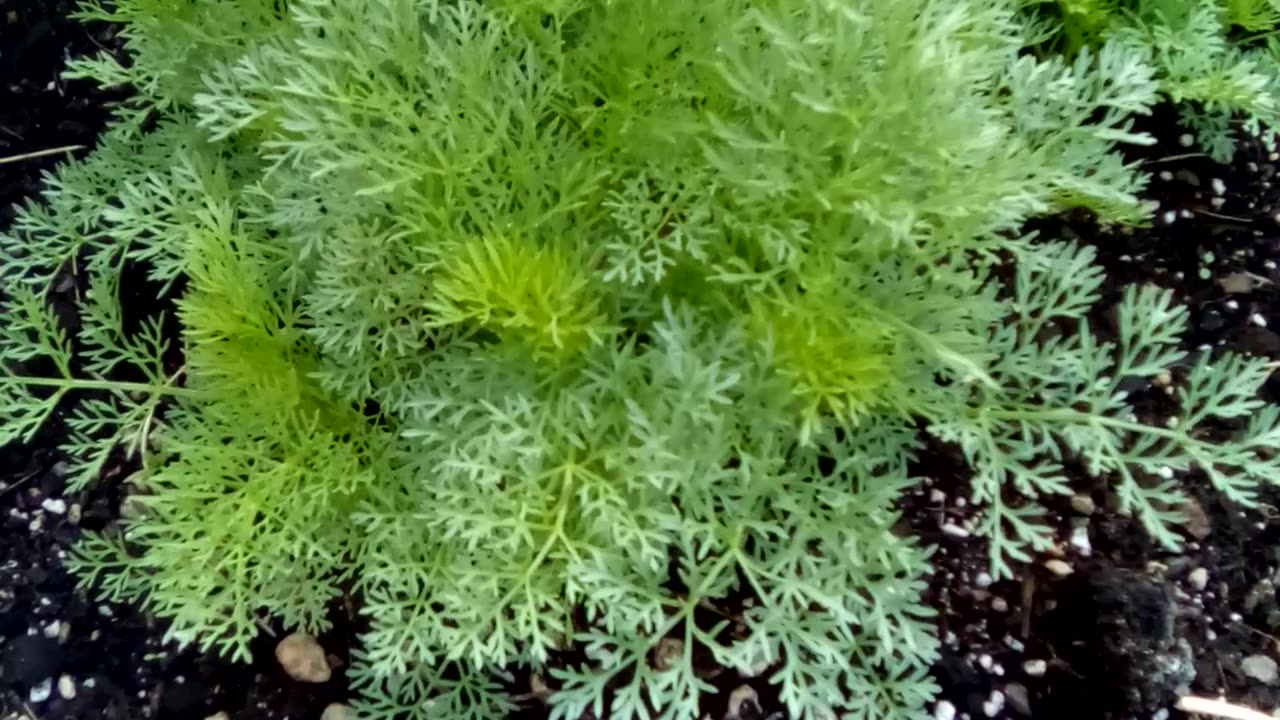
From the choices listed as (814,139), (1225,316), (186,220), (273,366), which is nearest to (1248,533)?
(1225,316)

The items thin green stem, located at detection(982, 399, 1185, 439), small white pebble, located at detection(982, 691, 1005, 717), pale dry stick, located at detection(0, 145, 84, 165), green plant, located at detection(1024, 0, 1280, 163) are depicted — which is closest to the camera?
thin green stem, located at detection(982, 399, 1185, 439)

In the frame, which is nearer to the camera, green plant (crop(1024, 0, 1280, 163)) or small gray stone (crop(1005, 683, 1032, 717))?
small gray stone (crop(1005, 683, 1032, 717))

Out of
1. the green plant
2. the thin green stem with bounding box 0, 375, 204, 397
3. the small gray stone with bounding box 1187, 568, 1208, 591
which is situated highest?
the green plant

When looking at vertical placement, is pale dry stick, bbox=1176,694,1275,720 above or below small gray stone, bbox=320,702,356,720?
above

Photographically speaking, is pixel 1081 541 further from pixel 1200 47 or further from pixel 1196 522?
pixel 1200 47

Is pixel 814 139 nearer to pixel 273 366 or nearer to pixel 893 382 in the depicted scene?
pixel 893 382

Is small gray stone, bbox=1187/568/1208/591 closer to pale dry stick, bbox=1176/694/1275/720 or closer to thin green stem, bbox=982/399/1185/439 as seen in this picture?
pale dry stick, bbox=1176/694/1275/720

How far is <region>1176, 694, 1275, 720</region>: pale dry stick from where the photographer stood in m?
1.10

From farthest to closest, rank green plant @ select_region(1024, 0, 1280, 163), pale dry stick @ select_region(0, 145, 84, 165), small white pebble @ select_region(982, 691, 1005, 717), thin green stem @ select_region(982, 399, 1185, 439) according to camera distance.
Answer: pale dry stick @ select_region(0, 145, 84, 165), green plant @ select_region(1024, 0, 1280, 163), small white pebble @ select_region(982, 691, 1005, 717), thin green stem @ select_region(982, 399, 1185, 439)

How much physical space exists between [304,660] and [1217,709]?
819 mm

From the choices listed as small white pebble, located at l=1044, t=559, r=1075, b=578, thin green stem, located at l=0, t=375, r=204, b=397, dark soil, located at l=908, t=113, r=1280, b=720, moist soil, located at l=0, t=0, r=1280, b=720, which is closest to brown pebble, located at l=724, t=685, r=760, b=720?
moist soil, located at l=0, t=0, r=1280, b=720

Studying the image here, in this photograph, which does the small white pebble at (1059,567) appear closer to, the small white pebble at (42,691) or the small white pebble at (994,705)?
the small white pebble at (994,705)

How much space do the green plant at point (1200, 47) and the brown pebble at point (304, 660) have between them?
89 cm

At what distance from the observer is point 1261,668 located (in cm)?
114
